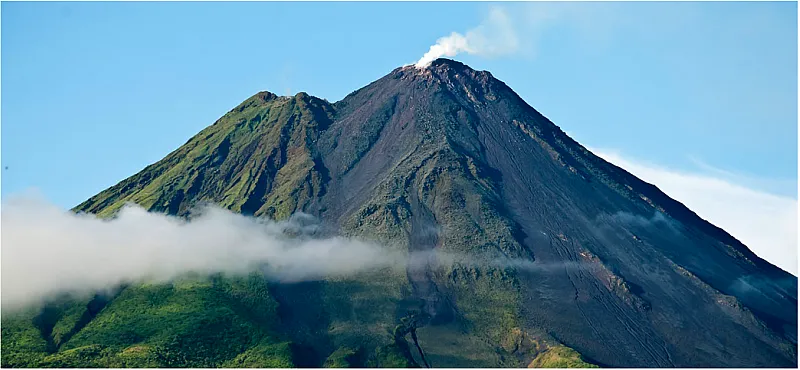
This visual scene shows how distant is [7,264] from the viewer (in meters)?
144

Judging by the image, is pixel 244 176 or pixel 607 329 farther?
pixel 244 176

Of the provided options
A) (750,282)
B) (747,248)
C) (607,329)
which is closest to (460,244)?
(607,329)

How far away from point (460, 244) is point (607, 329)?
20.7m

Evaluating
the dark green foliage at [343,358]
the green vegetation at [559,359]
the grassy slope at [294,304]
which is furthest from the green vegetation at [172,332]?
the green vegetation at [559,359]

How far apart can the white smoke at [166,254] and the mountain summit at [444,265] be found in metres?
2.85

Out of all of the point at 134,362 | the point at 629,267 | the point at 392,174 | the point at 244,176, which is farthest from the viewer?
the point at 244,176

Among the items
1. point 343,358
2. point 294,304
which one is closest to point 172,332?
point 294,304

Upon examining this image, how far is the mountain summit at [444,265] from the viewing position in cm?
12331

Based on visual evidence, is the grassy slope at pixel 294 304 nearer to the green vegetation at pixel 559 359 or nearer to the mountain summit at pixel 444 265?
the mountain summit at pixel 444 265

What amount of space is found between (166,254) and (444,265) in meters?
32.7

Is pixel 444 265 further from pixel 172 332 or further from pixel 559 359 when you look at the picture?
pixel 172 332

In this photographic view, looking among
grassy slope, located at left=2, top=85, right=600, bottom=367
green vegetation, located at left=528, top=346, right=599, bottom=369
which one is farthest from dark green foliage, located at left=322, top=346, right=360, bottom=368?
green vegetation, located at left=528, top=346, right=599, bottom=369

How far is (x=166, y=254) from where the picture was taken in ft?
474

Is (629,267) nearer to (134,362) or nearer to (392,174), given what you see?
(392,174)
